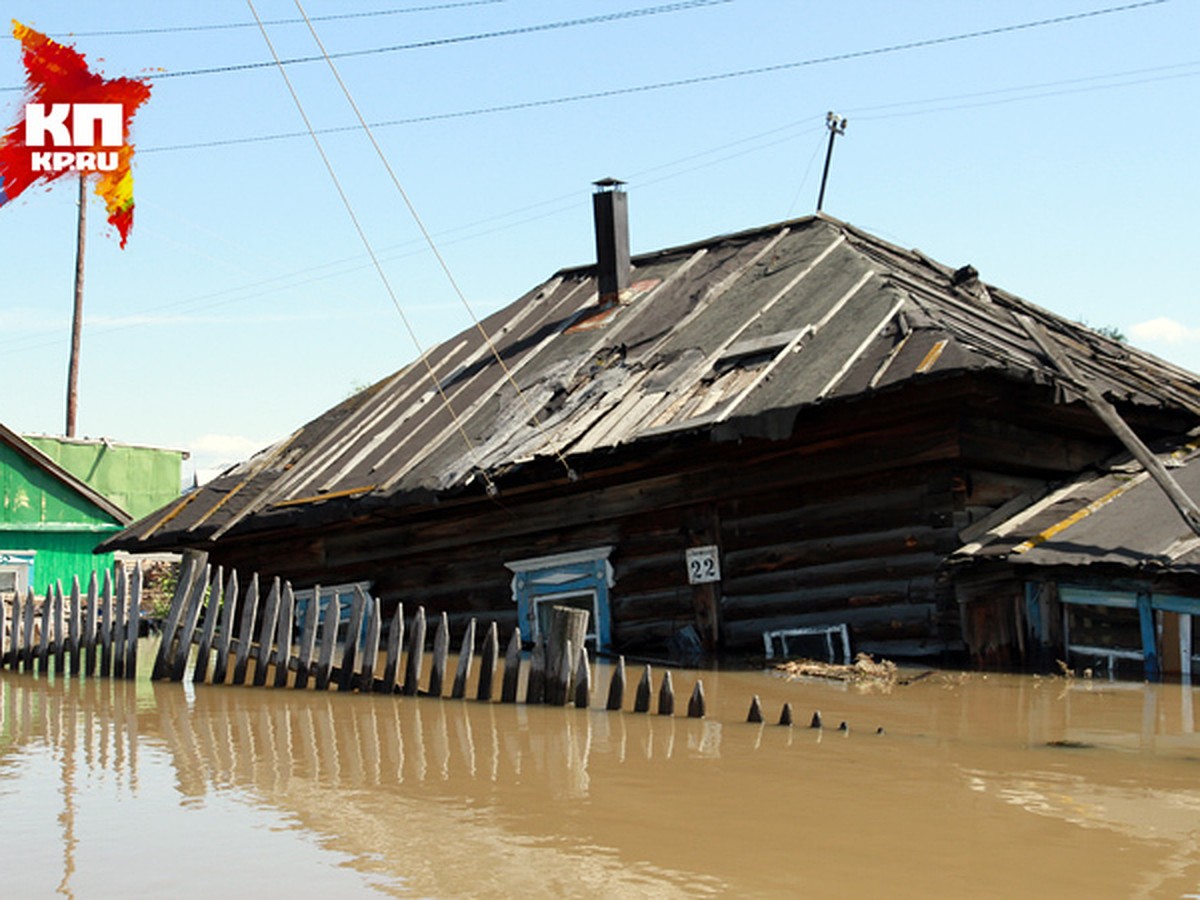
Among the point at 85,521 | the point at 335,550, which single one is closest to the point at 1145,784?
the point at 335,550

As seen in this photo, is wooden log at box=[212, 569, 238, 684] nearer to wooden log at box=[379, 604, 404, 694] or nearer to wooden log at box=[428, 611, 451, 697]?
wooden log at box=[379, 604, 404, 694]

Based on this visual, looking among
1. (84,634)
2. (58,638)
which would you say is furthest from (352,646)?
(58,638)

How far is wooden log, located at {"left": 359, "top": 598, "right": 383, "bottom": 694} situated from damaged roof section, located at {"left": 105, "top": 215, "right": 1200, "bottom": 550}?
3.70 m

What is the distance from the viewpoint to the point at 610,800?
6.72 metres

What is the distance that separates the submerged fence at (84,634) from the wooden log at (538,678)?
4890 mm

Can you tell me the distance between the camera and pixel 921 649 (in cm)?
1316

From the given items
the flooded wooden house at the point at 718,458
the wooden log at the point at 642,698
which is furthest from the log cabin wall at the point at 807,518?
the wooden log at the point at 642,698

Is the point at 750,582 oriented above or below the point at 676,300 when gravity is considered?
below

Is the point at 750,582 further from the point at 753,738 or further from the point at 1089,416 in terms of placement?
the point at 753,738

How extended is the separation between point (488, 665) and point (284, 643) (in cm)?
272

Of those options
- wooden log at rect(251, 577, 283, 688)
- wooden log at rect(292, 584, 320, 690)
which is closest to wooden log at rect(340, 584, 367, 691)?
wooden log at rect(292, 584, 320, 690)

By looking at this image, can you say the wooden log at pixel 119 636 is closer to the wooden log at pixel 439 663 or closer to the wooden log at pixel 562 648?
the wooden log at pixel 439 663

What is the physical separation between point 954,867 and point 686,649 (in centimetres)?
962

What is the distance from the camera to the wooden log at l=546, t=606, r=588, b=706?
10047 millimetres
